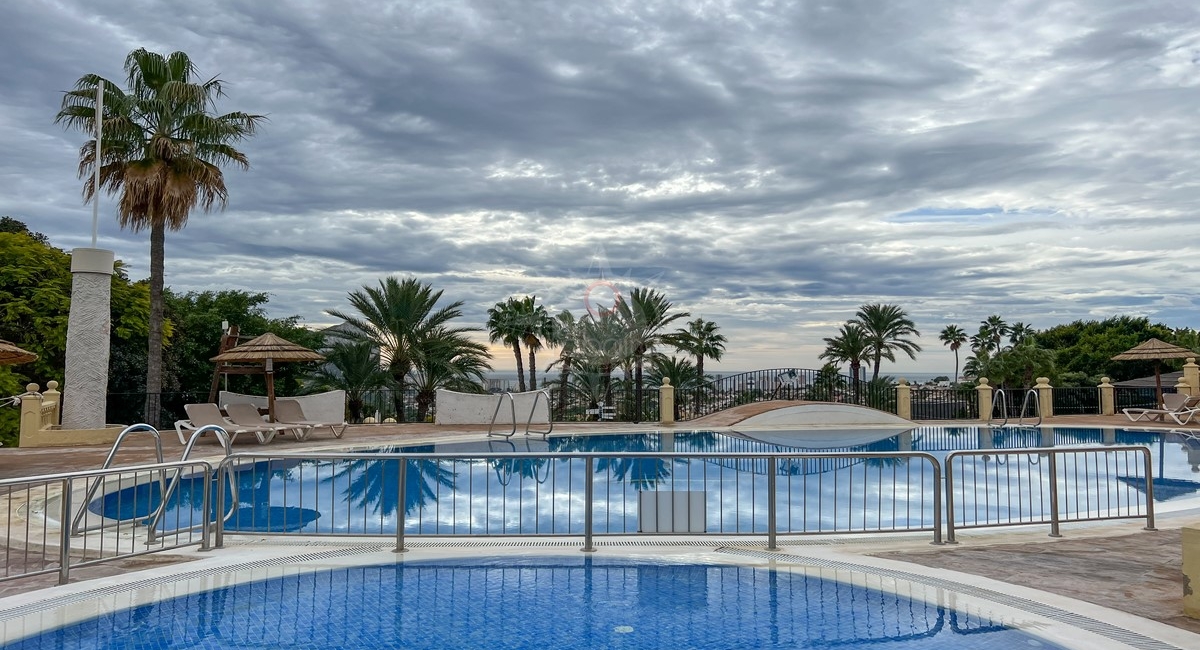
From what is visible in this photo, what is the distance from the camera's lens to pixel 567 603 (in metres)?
6.01

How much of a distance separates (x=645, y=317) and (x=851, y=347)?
50.9 feet

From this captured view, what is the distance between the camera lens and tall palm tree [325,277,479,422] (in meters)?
28.8

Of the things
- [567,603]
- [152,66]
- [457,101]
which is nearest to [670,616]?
[567,603]

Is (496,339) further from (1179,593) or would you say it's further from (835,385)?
(1179,593)

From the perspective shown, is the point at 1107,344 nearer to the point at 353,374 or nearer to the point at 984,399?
the point at 984,399

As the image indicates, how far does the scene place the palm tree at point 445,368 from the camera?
28.8 meters

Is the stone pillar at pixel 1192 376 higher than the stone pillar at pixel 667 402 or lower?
higher

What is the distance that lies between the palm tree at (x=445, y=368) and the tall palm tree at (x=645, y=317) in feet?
22.5

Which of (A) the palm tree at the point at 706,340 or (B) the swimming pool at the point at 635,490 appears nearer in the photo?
(B) the swimming pool at the point at 635,490

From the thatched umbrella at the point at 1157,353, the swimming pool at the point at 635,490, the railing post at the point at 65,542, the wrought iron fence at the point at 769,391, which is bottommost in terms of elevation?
the swimming pool at the point at 635,490

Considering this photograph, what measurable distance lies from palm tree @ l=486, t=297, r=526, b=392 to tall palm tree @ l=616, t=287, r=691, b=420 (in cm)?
896

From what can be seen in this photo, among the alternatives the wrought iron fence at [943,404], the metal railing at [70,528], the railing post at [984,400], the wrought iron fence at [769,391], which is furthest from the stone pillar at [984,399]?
the metal railing at [70,528]

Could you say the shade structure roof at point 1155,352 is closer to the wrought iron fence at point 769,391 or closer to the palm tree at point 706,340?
the wrought iron fence at point 769,391

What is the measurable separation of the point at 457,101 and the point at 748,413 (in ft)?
42.7
